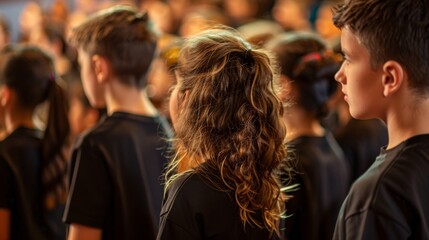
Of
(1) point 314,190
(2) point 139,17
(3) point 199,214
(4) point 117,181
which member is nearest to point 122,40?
(2) point 139,17

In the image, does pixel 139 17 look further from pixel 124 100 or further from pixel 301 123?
pixel 301 123

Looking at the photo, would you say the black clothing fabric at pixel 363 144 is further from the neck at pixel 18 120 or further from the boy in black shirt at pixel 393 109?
the boy in black shirt at pixel 393 109

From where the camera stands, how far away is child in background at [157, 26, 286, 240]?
1548 millimetres

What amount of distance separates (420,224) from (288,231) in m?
1.00

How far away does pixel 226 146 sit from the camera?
159 centimetres

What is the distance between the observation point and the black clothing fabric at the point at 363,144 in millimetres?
3053

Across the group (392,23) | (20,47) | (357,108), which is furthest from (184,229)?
(20,47)

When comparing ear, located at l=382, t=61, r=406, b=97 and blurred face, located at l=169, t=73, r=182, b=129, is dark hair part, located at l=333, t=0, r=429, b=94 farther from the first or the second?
blurred face, located at l=169, t=73, r=182, b=129

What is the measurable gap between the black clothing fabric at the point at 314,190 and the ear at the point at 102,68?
2.27 feet

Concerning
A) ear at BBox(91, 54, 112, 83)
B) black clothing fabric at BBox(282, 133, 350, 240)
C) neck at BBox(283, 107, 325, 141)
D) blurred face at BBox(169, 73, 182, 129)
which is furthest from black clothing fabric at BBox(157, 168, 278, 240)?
neck at BBox(283, 107, 325, 141)

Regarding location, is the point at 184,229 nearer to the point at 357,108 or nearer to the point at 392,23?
the point at 357,108

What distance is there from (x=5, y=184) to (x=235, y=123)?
124cm

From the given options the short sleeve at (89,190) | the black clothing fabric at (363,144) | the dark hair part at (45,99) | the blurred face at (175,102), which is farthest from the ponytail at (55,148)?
the black clothing fabric at (363,144)

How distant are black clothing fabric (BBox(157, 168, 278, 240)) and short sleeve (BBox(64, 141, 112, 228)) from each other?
647 millimetres
